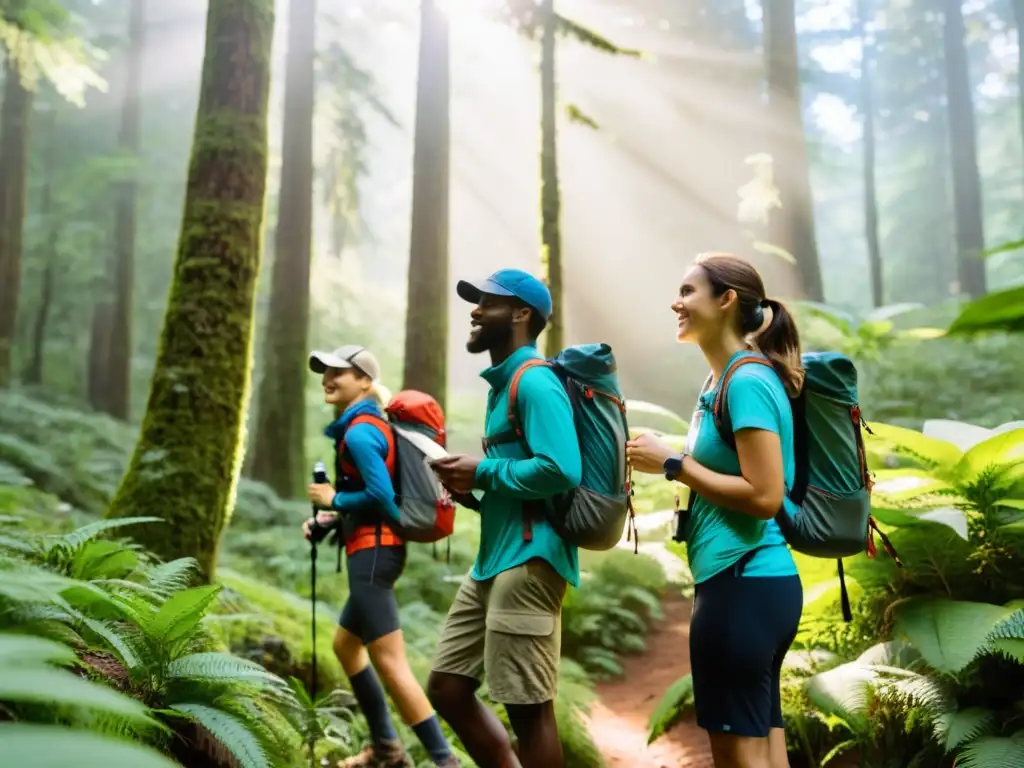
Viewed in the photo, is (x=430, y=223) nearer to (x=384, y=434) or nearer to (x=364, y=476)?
(x=384, y=434)

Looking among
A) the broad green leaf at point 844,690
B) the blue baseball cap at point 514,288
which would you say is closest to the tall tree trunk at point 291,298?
the blue baseball cap at point 514,288

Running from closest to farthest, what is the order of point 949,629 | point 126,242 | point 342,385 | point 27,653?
1. point 27,653
2. point 949,629
3. point 342,385
4. point 126,242

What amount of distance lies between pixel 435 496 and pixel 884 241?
128 ft

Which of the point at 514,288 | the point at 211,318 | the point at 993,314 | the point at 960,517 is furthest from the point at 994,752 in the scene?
the point at 211,318

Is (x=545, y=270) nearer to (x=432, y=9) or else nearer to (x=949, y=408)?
(x=432, y=9)

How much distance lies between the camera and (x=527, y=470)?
330cm

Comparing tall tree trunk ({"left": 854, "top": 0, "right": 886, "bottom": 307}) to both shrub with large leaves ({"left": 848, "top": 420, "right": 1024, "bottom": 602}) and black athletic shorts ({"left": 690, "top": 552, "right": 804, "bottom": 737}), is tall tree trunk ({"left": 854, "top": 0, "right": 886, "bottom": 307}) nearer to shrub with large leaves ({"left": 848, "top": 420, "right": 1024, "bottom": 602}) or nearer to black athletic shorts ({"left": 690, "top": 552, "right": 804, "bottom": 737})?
shrub with large leaves ({"left": 848, "top": 420, "right": 1024, "bottom": 602})

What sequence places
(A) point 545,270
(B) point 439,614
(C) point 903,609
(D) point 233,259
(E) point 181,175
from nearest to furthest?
(C) point 903,609 → (D) point 233,259 → (B) point 439,614 → (A) point 545,270 → (E) point 181,175

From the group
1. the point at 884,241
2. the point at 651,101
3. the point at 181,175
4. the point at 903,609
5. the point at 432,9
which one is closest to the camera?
the point at 903,609

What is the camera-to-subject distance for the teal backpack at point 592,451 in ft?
11.2

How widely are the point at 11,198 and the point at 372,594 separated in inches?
631

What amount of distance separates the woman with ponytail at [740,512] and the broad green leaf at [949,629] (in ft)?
3.91

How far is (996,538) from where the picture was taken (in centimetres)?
445

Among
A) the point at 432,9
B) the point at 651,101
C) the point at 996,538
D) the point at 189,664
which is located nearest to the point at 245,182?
the point at 189,664
